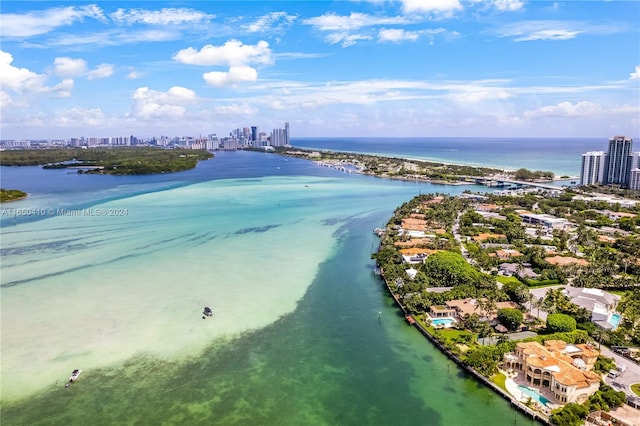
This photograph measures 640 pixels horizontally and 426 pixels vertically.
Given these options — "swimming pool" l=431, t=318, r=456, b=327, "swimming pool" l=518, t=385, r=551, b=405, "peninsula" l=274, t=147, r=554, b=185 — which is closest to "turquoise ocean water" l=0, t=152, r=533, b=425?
"swimming pool" l=518, t=385, r=551, b=405

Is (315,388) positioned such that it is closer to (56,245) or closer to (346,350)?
(346,350)

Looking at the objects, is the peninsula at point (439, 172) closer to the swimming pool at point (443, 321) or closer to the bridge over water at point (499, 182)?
the bridge over water at point (499, 182)

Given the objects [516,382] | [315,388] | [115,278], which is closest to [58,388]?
[315,388]

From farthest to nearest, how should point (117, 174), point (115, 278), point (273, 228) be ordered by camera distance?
1. point (117, 174)
2. point (273, 228)
3. point (115, 278)

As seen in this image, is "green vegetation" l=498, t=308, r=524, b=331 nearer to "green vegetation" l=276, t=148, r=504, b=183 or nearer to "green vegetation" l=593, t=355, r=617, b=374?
"green vegetation" l=593, t=355, r=617, b=374

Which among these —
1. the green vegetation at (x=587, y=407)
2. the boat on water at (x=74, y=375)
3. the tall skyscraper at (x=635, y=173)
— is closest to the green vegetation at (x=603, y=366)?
the green vegetation at (x=587, y=407)

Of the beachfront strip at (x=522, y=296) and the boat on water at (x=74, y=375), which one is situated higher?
the beachfront strip at (x=522, y=296)
